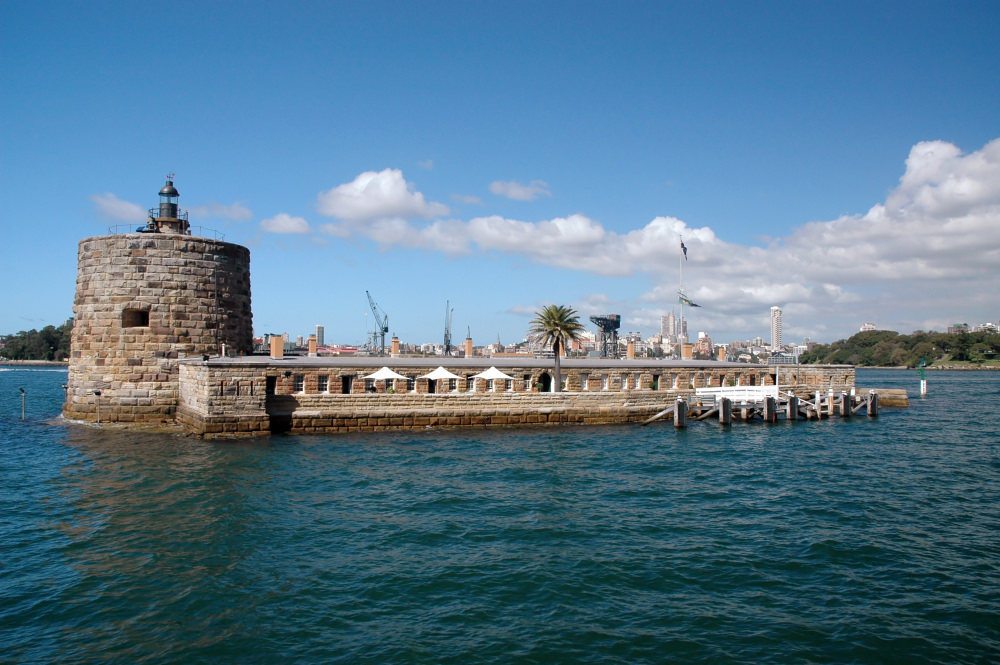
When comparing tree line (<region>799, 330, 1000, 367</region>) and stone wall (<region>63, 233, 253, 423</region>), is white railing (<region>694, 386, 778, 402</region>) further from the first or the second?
tree line (<region>799, 330, 1000, 367</region>)

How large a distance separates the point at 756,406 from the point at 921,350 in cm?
16742

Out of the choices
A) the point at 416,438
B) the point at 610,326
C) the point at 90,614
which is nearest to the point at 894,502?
the point at 416,438

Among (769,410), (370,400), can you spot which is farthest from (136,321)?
(769,410)

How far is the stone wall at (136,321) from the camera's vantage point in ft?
96.2

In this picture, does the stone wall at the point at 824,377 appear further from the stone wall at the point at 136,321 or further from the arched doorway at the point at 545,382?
the stone wall at the point at 136,321

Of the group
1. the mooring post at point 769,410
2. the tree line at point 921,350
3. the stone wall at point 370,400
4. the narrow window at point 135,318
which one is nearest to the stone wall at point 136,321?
the narrow window at point 135,318

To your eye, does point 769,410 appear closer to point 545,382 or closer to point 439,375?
point 545,382

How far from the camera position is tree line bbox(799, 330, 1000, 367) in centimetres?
16712

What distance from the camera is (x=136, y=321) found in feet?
97.7

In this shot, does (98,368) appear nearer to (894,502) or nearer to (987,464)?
(894,502)

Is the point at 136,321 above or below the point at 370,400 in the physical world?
above

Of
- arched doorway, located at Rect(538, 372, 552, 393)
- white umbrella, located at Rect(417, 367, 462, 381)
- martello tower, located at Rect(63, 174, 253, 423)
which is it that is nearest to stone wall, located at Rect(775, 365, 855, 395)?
arched doorway, located at Rect(538, 372, 552, 393)

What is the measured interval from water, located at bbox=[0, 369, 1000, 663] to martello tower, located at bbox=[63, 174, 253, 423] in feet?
17.9

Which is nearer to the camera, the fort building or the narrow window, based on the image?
the fort building
